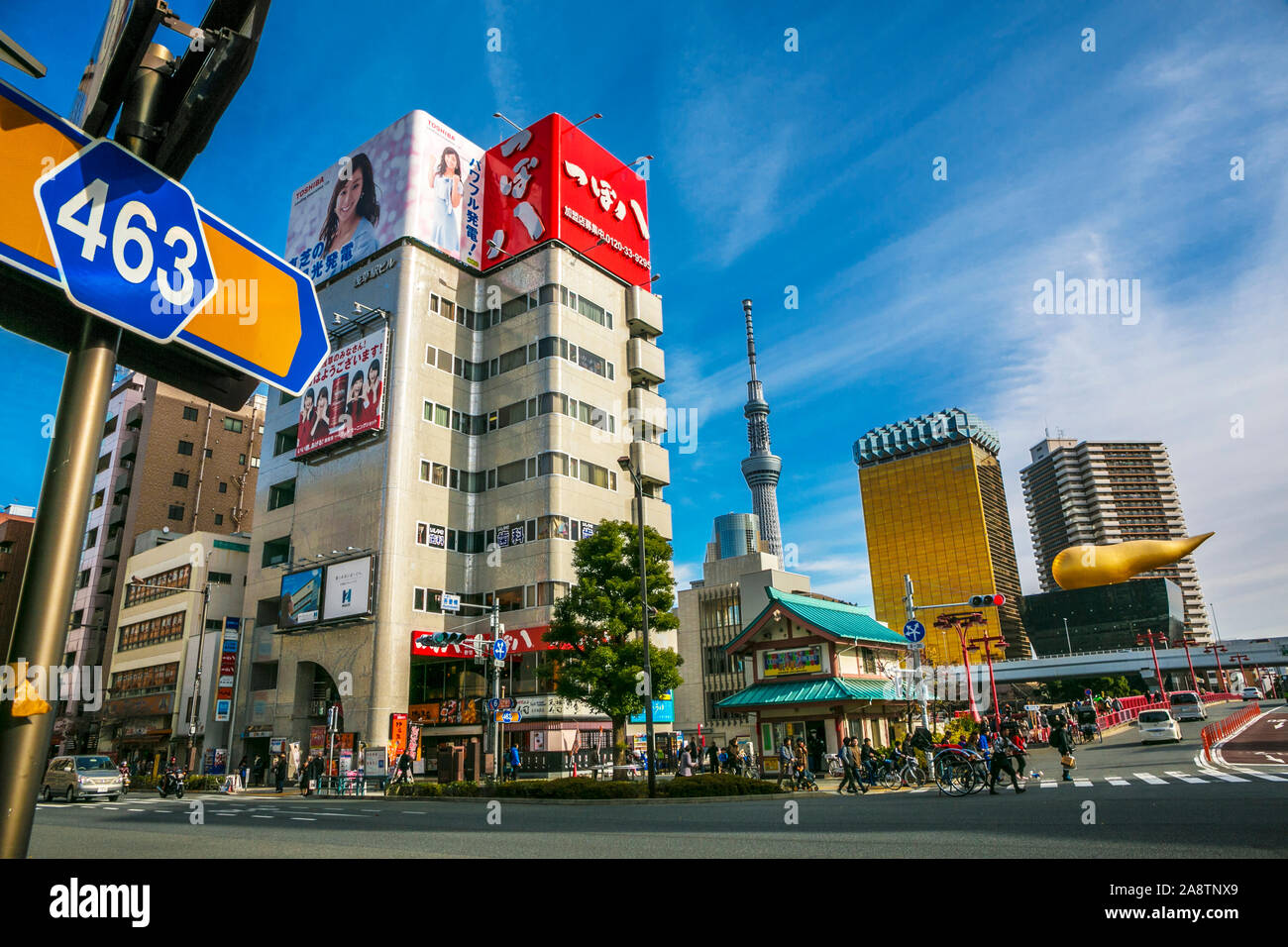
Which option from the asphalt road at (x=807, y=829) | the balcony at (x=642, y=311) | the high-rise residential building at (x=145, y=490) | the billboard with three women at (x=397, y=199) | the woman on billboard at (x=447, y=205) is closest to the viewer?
the asphalt road at (x=807, y=829)

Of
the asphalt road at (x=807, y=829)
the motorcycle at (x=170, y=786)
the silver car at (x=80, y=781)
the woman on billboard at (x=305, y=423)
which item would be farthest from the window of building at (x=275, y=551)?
the asphalt road at (x=807, y=829)

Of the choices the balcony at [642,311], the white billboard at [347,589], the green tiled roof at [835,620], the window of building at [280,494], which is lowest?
the green tiled roof at [835,620]

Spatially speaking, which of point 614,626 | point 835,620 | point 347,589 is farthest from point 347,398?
point 835,620

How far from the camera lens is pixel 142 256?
3.63 metres

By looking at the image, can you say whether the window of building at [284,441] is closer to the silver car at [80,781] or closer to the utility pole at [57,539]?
the silver car at [80,781]

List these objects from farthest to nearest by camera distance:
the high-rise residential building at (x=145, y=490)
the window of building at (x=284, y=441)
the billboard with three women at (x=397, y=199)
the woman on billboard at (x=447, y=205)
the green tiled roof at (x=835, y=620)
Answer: the high-rise residential building at (x=145, y=490), the window of building at (x=284, y=441), the woman on billboard at (x=447, y=205), the billboard with three women at (x=397, y=199), the green tiled roof at (x=835, y=620)

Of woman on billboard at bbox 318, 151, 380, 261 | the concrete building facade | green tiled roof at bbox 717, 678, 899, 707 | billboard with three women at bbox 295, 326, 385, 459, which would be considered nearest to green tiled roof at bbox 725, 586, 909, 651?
green tiled roof at bbox 717, 678, 899, 707

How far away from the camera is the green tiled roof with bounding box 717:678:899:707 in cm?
3444

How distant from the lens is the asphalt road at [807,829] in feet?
30.5

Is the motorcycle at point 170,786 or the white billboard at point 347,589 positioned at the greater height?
the white billboard at point 347,589

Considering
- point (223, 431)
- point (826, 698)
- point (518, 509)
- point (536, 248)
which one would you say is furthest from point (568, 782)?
point (223, 431)

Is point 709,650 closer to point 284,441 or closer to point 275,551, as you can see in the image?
point 275,551

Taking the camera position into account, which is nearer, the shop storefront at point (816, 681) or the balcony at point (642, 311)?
the shop storefront at point (816, 681)

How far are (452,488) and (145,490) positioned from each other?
125 feet
